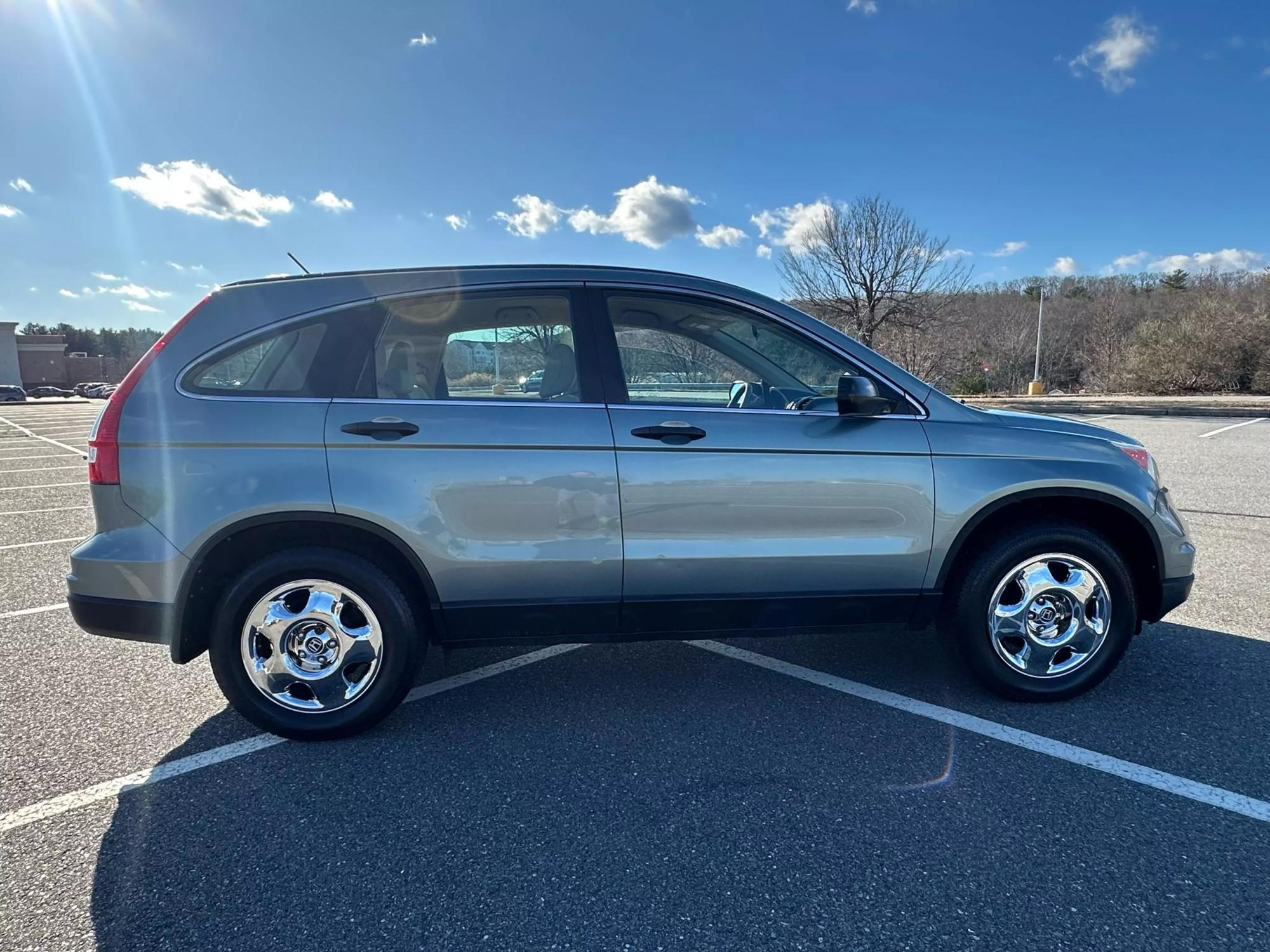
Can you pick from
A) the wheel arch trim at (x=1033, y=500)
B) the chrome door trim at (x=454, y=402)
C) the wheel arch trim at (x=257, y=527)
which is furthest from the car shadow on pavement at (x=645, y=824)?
the chrome door trim at (x=454, y=402)

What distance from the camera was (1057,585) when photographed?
3.00 m

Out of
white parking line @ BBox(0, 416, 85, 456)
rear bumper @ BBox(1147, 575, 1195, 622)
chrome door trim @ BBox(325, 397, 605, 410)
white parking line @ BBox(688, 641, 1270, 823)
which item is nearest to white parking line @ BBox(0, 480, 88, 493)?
white parking line @ BBox(0, 416, 85, 456)

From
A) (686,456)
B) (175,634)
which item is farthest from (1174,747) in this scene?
(175,634)

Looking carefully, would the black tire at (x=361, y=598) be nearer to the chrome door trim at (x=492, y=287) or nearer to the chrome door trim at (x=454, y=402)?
the chrome door trim at (x=454, y=402)

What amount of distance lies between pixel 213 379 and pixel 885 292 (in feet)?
97.1

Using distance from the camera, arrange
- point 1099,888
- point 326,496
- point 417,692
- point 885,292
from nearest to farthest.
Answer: point 1099,888 → point 326,496 → point 417,692 → point 885,292

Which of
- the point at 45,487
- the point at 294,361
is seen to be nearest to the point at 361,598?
the point at 294,361

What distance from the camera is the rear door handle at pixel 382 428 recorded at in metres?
2.62

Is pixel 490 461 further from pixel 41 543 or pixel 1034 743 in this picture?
pixel 41 543

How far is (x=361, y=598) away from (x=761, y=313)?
2.07 meters

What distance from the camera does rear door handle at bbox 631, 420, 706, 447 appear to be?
8.96 feet

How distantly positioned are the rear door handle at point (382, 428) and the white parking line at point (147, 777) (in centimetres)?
129

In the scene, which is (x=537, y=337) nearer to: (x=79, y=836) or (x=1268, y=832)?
(x=79, y=836)

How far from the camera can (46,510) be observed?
784 cm
